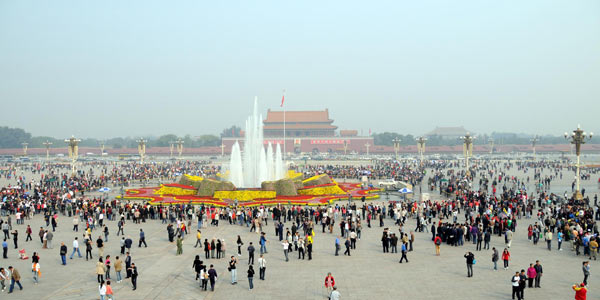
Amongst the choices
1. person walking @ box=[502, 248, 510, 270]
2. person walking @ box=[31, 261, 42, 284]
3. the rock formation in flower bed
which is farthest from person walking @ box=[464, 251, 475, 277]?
the rock formation in flower bed

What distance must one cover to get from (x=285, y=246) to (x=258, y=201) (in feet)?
37.4

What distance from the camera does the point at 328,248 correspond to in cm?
1620

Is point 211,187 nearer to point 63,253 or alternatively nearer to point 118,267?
point 63,253

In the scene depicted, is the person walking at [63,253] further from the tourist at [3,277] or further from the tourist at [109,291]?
the tourist at [109,291]

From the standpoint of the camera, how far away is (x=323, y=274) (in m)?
12.9

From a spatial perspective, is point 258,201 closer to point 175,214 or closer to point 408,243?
point 175,214

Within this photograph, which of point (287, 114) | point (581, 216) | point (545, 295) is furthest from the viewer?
point (287, 114)

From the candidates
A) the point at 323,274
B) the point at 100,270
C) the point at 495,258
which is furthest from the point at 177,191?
the point at 495,258

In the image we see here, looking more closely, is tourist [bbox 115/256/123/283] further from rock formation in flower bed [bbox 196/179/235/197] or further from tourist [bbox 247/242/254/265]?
rock formation in flower bed [bbox 196/179/235/197]

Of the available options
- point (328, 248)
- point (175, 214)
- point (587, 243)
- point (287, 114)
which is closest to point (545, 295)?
point (587, 243)

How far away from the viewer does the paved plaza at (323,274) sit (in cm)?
1121

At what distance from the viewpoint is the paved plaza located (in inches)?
441

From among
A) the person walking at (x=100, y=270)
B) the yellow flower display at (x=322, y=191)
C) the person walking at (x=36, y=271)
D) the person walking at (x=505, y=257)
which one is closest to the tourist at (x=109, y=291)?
the person walking at (x=100, y=270)

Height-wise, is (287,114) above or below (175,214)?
above
